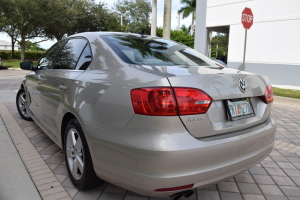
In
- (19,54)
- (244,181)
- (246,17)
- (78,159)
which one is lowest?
(244,181)

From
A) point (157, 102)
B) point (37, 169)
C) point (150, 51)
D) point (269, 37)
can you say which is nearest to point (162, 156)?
point (157, 102)

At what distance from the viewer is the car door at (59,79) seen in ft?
8.98

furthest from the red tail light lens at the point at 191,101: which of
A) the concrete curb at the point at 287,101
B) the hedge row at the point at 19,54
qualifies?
the hedge row at the point at 19,54

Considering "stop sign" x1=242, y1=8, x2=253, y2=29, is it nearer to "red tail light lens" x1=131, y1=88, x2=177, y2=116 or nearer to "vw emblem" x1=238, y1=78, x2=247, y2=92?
"vw emblem" x1=238, y1=78, x2=247, y2=92

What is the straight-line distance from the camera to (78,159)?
249 centimetres

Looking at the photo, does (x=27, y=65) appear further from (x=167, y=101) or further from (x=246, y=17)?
(x=246, y=17)

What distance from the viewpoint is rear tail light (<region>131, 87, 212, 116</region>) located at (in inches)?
71.8

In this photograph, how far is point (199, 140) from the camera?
1.89 metres

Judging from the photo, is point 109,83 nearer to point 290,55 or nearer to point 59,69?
point 59,69

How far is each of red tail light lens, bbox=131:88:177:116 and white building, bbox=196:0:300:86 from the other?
1090 centimetres

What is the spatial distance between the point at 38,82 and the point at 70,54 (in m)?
0.85

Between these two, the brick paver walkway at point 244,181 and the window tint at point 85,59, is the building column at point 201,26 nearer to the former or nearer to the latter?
the brick paver walkway at point 244,181

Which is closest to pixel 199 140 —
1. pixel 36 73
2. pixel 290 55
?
pixel 36 73

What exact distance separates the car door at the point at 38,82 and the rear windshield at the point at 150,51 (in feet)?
3.76
